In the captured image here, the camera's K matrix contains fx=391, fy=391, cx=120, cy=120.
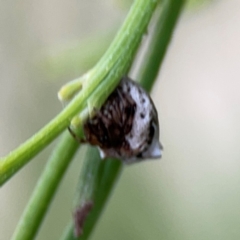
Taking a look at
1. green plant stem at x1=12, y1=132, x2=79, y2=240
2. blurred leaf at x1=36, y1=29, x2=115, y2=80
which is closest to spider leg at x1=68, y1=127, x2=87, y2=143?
green plant stem at x1=12, y1=132, x2=79, y2=240

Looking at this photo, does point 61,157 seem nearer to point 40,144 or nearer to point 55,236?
point 40,144

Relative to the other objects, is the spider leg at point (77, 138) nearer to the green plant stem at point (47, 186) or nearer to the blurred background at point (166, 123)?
the green plant stem at point (47, 186)

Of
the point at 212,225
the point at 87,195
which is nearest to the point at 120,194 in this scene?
the point at 212,225

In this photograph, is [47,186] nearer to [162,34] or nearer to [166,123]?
[162,34]

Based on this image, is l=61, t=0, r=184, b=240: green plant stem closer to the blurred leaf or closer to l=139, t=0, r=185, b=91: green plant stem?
l=139, t=0, r=185, b=91: green plant stem

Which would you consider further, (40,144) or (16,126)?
(16,126)

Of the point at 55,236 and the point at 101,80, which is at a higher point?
the point at 101,80
